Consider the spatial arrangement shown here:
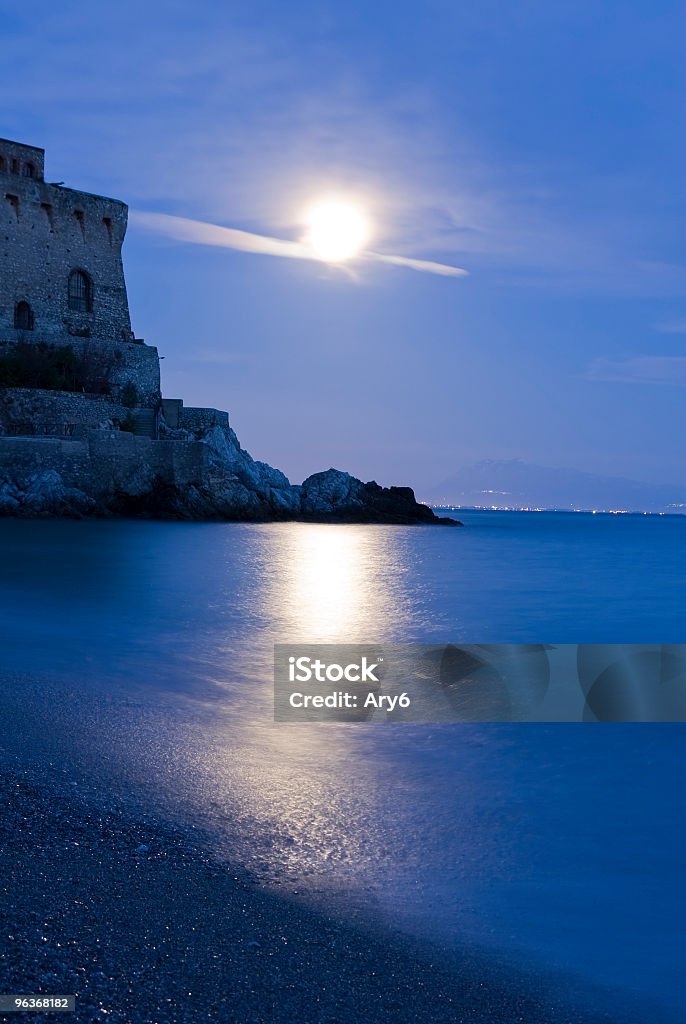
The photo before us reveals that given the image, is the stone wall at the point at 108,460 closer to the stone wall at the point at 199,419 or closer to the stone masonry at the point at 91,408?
the stone masonry at the point at 91,408

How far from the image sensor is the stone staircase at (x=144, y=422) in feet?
102

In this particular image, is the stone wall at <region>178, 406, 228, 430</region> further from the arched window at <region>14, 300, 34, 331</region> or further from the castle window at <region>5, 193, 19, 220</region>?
the castle window at <region>5, 193, 19, 220</region>

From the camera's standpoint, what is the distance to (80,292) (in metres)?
34.9

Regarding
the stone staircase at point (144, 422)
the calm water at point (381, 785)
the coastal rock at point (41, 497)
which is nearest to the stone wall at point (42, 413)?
the stone staircase at point (144, 422)

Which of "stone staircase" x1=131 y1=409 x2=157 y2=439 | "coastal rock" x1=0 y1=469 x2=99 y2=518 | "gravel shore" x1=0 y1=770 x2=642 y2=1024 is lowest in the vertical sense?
"gravel shore" x1=0 y1=770 x2=642 y2=1024

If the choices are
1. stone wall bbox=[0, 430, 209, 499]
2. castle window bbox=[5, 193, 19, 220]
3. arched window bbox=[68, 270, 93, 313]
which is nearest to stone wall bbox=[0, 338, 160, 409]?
arched window bbox=[68, 270, 93, 313]

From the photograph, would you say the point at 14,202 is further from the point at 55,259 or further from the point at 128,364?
the point at 128,364

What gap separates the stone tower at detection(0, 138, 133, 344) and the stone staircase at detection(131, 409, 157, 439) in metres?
4.17

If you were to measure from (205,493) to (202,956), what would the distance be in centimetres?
2881

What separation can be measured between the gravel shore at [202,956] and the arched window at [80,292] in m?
34.1

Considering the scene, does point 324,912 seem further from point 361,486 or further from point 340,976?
point 361,486

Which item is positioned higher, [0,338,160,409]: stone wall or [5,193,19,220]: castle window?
[5,193,19,220]: castle window

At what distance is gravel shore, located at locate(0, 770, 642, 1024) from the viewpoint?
2.21 m

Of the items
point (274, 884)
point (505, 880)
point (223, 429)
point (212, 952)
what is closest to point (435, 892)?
point (505, 880)
